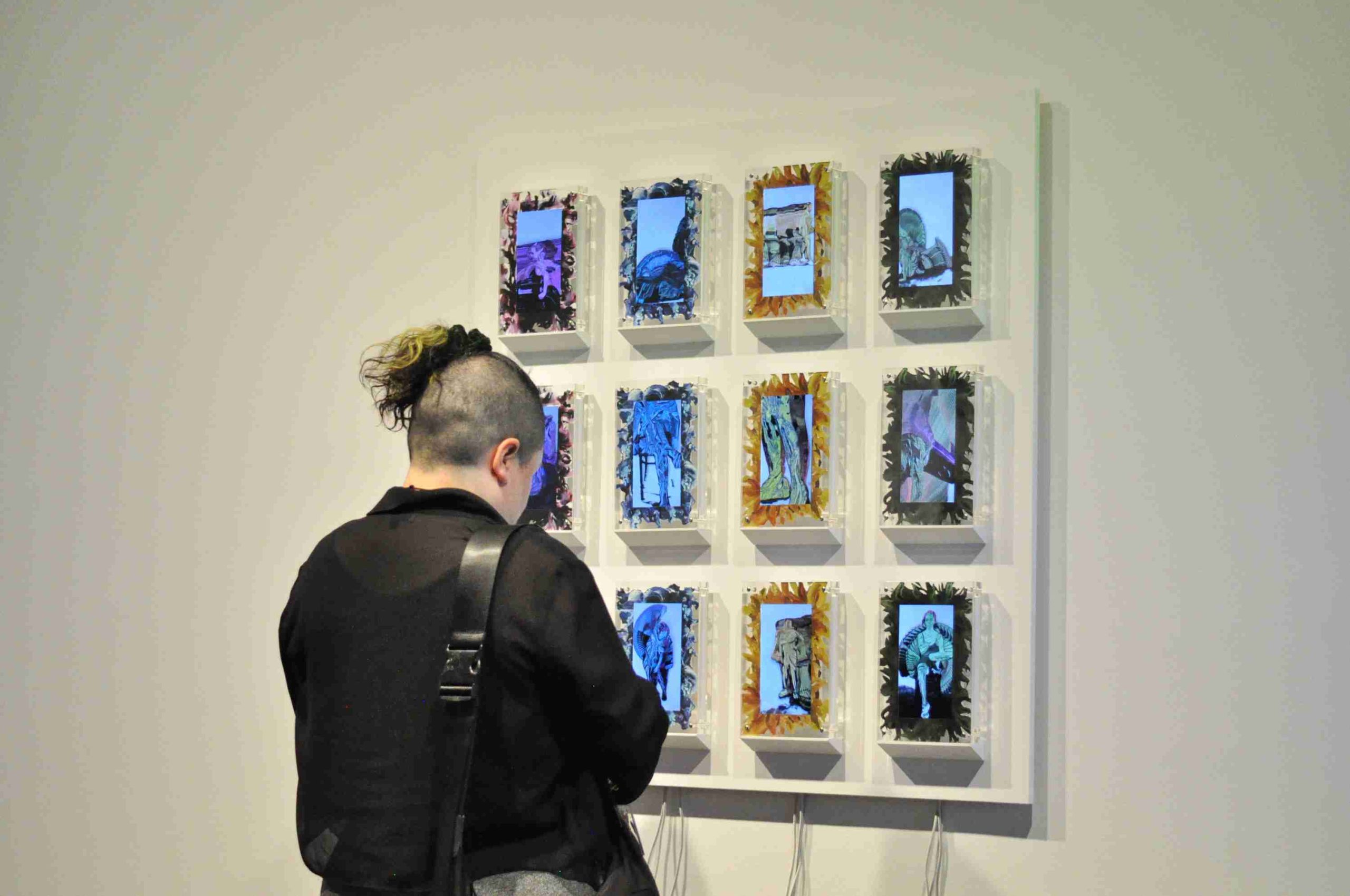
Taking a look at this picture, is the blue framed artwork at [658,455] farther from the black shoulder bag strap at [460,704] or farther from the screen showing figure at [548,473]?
the black shoulder bag strap at [460,704]

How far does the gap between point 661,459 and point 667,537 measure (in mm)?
148

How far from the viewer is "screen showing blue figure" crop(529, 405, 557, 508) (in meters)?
2.84

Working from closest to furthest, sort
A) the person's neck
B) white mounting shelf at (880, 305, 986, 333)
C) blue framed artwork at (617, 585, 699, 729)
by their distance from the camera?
1. the person's neck
2. white mounting shelf at (880, 305, 986, 333)
3. blue framed artwork at (617, 585, 699, 729)

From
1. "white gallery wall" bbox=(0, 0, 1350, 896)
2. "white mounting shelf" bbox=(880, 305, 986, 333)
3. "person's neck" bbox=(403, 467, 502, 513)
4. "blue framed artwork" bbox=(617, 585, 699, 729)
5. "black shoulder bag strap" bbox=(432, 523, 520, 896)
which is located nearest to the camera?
"black shoulder bag strap" bbox=(432, 523, 520, 896)

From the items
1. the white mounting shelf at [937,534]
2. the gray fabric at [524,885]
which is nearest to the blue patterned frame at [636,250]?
the white mounting shelf at [937,534]

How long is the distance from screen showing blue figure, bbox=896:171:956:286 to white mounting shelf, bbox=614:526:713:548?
593 millimetres

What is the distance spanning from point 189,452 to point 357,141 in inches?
30.8

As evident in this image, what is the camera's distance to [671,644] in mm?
2713

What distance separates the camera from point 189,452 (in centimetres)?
325

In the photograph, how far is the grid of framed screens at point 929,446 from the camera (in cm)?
256

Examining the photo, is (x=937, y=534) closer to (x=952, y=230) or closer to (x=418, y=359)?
(x=952, y=230)

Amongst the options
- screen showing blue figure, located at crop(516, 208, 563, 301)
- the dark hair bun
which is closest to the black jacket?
the dark hair bun

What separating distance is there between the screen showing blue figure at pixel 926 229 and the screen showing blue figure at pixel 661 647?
0.75m

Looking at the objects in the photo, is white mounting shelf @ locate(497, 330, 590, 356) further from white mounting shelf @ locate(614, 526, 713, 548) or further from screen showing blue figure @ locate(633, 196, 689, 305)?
white mounting shelf @ locate(614, 526, 713, 548)
